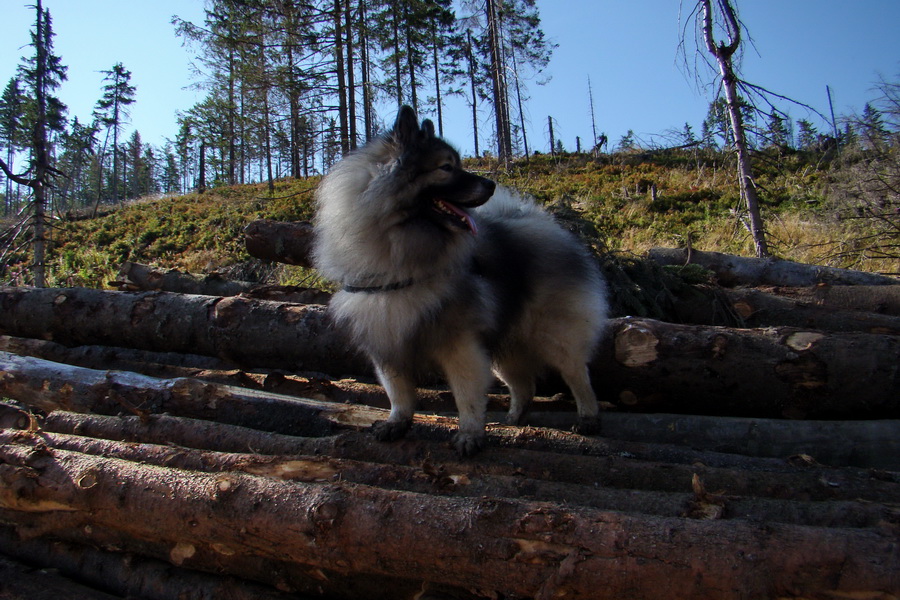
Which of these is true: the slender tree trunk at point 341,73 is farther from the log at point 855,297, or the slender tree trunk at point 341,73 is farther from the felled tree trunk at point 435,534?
the felled tree trunk at point 435,534

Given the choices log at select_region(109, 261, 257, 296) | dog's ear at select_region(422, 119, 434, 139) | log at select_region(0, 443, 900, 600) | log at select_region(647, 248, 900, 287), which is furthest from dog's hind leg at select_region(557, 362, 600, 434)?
log at select_region(109, 261, 257, 296)

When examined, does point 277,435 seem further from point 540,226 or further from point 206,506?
point 540,226

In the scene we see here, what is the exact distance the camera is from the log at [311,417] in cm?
307

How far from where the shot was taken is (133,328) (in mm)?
4945

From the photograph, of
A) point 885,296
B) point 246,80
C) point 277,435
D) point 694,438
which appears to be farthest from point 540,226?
point 246,80

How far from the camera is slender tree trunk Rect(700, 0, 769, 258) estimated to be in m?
8.13

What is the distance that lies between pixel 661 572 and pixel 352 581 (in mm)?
1219

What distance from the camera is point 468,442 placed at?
9.86ft

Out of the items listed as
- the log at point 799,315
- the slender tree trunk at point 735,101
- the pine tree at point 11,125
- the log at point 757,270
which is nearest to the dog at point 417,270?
the log at point 799,315

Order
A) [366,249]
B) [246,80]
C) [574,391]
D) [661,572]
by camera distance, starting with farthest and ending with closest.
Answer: [246,80] < [574,391] < [366,249] < [661,572]

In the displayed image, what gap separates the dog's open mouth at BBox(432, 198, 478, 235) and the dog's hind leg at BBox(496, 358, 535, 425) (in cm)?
124

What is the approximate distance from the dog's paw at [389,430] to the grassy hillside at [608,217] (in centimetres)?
360

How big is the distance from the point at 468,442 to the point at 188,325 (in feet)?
10.2

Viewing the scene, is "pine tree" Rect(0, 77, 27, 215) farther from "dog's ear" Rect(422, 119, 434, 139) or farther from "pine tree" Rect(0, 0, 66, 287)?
"dog's ear" Rect(422, 119, 434, 139)
